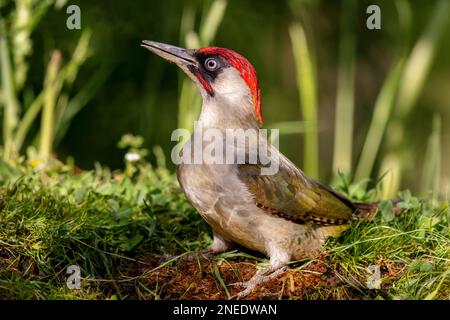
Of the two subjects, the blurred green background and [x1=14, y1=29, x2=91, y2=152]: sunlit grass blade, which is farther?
the blurred green background

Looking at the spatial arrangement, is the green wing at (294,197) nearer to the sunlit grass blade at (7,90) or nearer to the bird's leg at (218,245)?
the bird's leg at (218,245)

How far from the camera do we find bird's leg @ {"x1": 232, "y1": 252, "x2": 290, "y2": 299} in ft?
13.4

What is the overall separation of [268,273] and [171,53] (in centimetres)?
134

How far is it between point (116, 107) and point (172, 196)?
2943mm

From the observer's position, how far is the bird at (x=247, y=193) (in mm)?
4188

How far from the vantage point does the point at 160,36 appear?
7430mm

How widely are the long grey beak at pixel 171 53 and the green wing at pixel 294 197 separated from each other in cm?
73

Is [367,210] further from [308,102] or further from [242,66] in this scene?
[308,102]

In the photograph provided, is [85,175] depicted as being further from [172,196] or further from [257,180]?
[257,180]

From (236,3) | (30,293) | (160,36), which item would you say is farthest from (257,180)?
(236,3)

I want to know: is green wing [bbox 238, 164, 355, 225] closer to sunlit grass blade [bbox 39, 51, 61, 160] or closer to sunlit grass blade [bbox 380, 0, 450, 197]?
sunlit grass blade [bbox 380, 0, 450, 197]

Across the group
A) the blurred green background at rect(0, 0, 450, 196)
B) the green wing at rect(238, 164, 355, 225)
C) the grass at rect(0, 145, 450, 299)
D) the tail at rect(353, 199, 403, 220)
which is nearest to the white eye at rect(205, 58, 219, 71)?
A: the green wing at rect(238, 164, 355, 225)

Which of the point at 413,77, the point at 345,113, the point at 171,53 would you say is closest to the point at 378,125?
the point at 345,113

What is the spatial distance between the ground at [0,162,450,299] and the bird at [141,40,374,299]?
0.31ft
